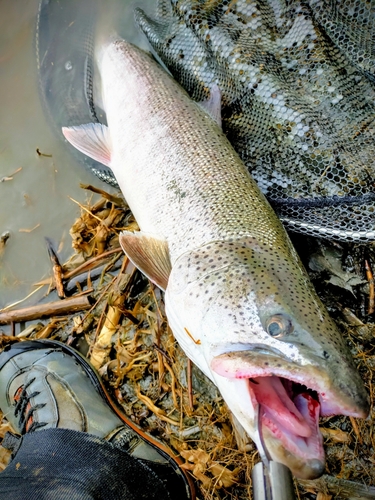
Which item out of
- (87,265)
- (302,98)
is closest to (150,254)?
(87,265)

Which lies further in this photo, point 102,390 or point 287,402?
point 102,390

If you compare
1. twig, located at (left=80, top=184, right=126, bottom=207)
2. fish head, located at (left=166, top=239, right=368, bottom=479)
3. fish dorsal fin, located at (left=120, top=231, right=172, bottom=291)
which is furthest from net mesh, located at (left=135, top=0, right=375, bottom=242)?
twig, located at (left=80, top=184, right=126, bottom=207)

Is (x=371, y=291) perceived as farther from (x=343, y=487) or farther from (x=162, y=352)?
(x=162, y=352)

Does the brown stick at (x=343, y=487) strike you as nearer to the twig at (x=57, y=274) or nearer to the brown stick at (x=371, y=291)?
the brown stick at (x=371, y=291)

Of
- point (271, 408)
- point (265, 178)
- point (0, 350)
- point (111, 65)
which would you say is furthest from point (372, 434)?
point (111, 65)

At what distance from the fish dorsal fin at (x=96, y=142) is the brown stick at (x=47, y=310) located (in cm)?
93

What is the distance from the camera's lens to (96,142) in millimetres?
2619

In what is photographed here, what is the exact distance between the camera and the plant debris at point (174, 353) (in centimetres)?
218

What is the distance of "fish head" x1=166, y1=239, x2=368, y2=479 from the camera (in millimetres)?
1429

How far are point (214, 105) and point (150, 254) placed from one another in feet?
3.37

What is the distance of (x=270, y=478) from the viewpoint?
1.49m

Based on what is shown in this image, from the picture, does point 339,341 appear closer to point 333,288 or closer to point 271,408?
point 271,408

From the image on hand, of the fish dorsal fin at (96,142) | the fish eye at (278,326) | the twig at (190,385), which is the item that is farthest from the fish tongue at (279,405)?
the fish dorsal fin at (96,142)

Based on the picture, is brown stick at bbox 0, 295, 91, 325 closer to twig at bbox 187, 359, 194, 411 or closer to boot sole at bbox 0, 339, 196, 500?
boot sole at bbox 0, 339, 196, 500
